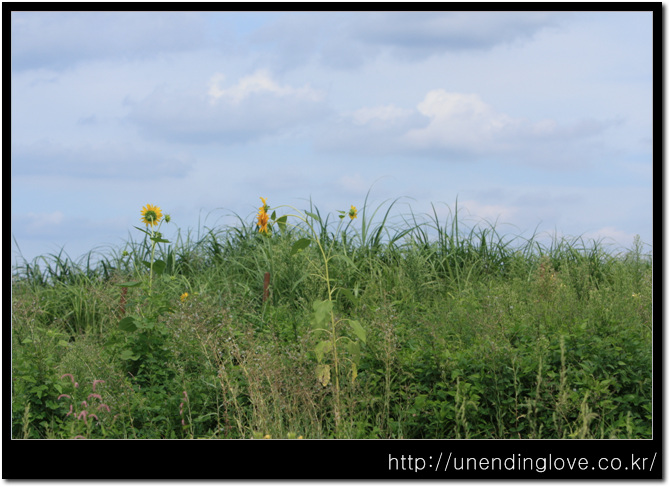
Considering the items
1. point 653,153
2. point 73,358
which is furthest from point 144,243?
point 653,153

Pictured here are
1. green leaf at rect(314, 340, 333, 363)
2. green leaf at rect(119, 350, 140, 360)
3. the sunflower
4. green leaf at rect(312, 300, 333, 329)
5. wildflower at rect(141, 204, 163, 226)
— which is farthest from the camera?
wildflower at rect(141, 204, 163, 226)

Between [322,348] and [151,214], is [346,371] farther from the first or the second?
[151,214]

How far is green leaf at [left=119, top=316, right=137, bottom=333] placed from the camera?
4.58 metres

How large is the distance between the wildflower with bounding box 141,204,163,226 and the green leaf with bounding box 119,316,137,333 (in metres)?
1.08

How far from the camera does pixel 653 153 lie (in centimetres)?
339

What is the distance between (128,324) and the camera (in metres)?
4.60

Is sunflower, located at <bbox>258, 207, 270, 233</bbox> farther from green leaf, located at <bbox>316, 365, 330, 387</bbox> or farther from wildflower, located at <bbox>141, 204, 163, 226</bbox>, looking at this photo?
wildflower, located at <bbox>141, 204, 163, 226</bbox>

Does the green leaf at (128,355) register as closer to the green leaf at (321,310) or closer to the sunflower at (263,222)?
the sunflower at (263,222)

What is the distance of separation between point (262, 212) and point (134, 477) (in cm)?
168

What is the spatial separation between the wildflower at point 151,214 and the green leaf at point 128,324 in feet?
3.53

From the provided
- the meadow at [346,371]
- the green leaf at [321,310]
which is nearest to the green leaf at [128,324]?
the meadow at [346,371]

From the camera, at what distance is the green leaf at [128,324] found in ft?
15.0

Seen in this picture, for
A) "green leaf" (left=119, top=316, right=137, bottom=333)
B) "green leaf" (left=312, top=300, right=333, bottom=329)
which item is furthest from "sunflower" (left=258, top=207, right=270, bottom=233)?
"green leaf" (left=119, top=316, right=137, bottom=333)

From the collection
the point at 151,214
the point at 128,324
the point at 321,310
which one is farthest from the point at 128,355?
the point at 321,310
